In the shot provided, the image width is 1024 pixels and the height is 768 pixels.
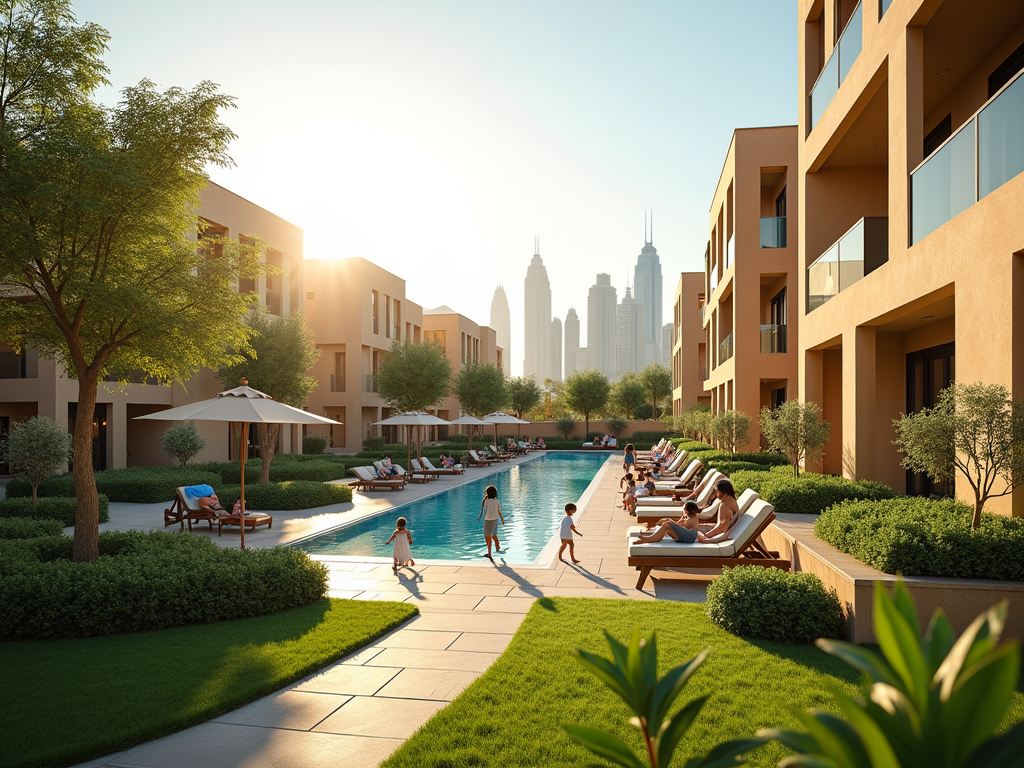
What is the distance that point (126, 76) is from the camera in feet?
29.8

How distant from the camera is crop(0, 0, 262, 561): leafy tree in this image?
26.5 feet

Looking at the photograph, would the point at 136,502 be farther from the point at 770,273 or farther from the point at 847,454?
the point at 770,273

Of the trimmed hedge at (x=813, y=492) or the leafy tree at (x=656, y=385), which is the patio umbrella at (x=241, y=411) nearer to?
the trimmed hedge at (x=813, y=492)

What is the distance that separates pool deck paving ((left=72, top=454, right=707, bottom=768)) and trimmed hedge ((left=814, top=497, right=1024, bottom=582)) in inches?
90.3

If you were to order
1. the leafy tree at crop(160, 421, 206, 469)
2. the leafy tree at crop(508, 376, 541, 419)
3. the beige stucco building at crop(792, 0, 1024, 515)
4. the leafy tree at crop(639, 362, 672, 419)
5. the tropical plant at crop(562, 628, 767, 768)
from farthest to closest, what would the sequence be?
1. the leafy tree at crop(639, 362, 672, 419)
2. the leafy tree at crop(508, 376, 541, 419)
3. the leafy tree at crop(160, 421, 206, 469)
4. the beige stucco building at crop(792, 0, 1024, 515)
5. the tropical plant at crop(562, 628, 767, 768)

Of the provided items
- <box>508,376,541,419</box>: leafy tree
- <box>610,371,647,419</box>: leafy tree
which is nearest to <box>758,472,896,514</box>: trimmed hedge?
<box>508,376,541,419</box>: leafy tree

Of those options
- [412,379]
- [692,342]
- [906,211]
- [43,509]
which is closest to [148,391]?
[43,509]

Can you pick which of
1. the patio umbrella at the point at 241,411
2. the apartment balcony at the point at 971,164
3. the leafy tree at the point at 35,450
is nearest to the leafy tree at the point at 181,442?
the leafy tree at the point at 35,450

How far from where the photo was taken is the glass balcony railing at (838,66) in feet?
37.1

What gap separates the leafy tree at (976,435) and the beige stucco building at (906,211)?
1.78 ft

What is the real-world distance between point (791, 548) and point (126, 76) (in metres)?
11.3

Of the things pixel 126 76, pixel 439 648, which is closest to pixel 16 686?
pixel 439 648

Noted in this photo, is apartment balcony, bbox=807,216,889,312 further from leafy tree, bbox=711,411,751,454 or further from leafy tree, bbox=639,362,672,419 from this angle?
leafy tree, bbox=639,362,672,419

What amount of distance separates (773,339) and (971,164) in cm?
1331
